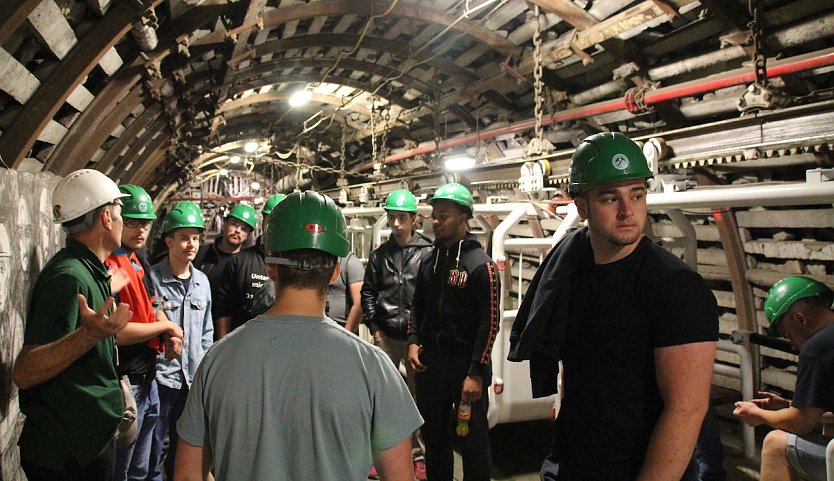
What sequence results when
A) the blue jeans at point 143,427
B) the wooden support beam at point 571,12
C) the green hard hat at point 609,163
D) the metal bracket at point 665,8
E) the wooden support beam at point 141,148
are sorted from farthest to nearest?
the wooden support beam at point 141,148, the wooden support beam at point 571,12, the metal bracket at point 665,8, the blue jeans at point 143,427, the green hard hat at point 609,163

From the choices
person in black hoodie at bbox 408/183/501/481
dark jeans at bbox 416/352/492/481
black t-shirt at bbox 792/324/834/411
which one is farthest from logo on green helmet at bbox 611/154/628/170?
dark jeans at bbox 416/352/492/481

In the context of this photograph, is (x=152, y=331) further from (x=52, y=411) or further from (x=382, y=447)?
(x=382, y=447)

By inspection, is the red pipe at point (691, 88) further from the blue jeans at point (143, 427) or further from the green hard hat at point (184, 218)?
the blue jeans at point (143, 427)

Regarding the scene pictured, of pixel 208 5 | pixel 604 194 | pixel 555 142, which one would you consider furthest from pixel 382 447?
pixel 555 142

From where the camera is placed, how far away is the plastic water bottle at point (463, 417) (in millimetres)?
3291

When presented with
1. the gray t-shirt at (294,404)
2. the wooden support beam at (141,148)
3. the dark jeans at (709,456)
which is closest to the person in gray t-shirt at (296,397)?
the gray t-shirt at (294,404)

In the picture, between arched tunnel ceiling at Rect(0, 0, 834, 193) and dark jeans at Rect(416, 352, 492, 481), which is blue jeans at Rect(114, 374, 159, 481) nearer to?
arched tunnel ceiling at Rect(0, 0, 834, 193)

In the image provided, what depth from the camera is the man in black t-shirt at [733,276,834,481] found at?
2.78 meters

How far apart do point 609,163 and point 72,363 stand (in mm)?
2281

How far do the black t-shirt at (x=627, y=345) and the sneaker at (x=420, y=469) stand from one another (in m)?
2.40

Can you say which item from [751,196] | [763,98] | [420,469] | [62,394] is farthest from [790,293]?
[62,394]

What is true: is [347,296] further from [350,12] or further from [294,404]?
[294,404]

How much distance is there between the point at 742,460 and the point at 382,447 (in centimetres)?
458

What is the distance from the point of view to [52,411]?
2.14 meters
